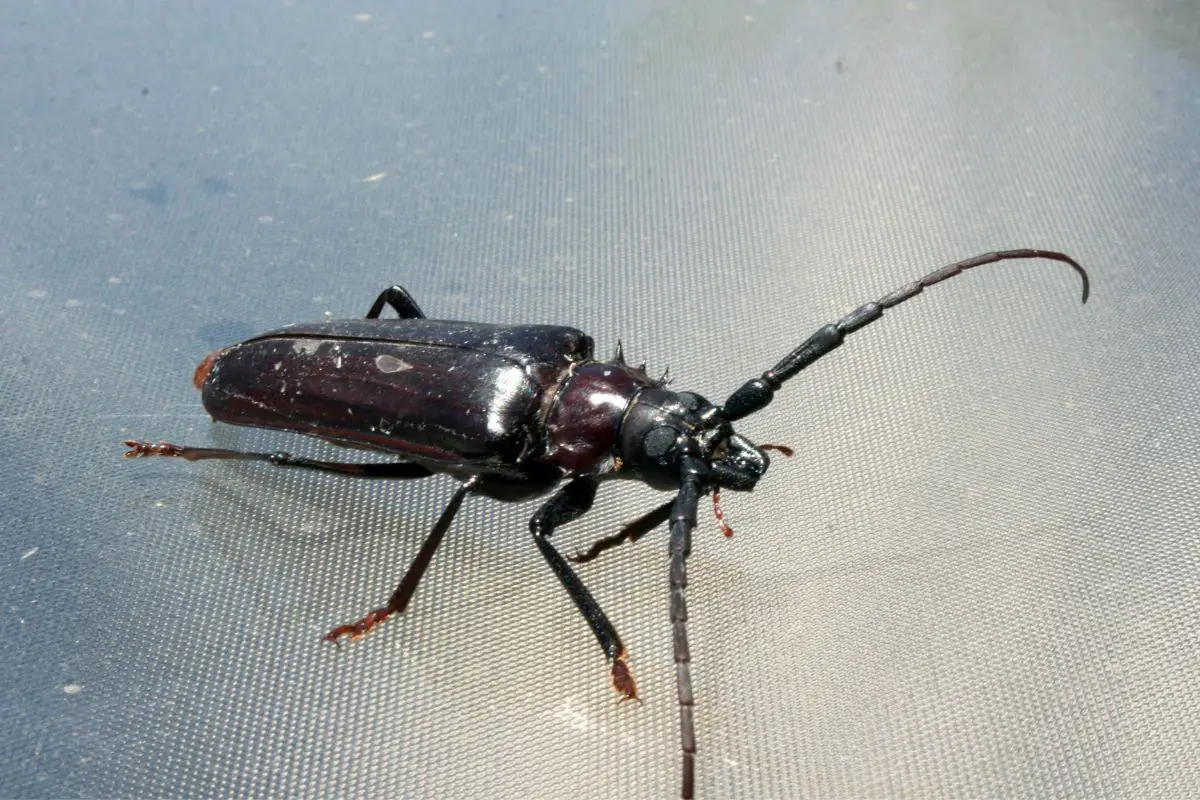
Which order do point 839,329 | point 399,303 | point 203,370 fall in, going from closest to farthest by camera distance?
1. point 839,329
2. point 203,370
3. point 399,303

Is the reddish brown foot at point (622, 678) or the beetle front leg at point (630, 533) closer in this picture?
Answer: the reddish brown foot at point (622, 678)

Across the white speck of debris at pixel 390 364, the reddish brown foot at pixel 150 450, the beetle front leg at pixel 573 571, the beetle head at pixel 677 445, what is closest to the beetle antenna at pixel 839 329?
the beetle head at pixel 677 445

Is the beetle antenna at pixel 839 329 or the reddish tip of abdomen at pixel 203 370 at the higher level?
the beetle antenna at pixel 839 329

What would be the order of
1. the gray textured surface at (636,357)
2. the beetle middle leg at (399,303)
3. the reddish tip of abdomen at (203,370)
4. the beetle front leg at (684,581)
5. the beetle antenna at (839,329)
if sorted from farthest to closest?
1. the beetle middle leg at (399,303)
2. the reddish tip of abdomen at (203,370)
3. the gray textured surface at (636,357)
4. the beetle antenna at (839,329)
5. the beetle front leg at (684,581)

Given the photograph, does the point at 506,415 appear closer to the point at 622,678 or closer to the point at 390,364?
the point at 390,364

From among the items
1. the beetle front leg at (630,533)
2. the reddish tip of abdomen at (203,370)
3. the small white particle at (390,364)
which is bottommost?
the beetle front leg at (630,533)

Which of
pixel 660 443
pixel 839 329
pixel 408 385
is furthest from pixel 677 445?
pixel 408 385

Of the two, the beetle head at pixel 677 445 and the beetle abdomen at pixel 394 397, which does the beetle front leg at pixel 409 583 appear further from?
the beetle head at pixel 677 445

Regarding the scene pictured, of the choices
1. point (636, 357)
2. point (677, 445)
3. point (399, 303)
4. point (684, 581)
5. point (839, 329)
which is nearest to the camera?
point (684, 581)
